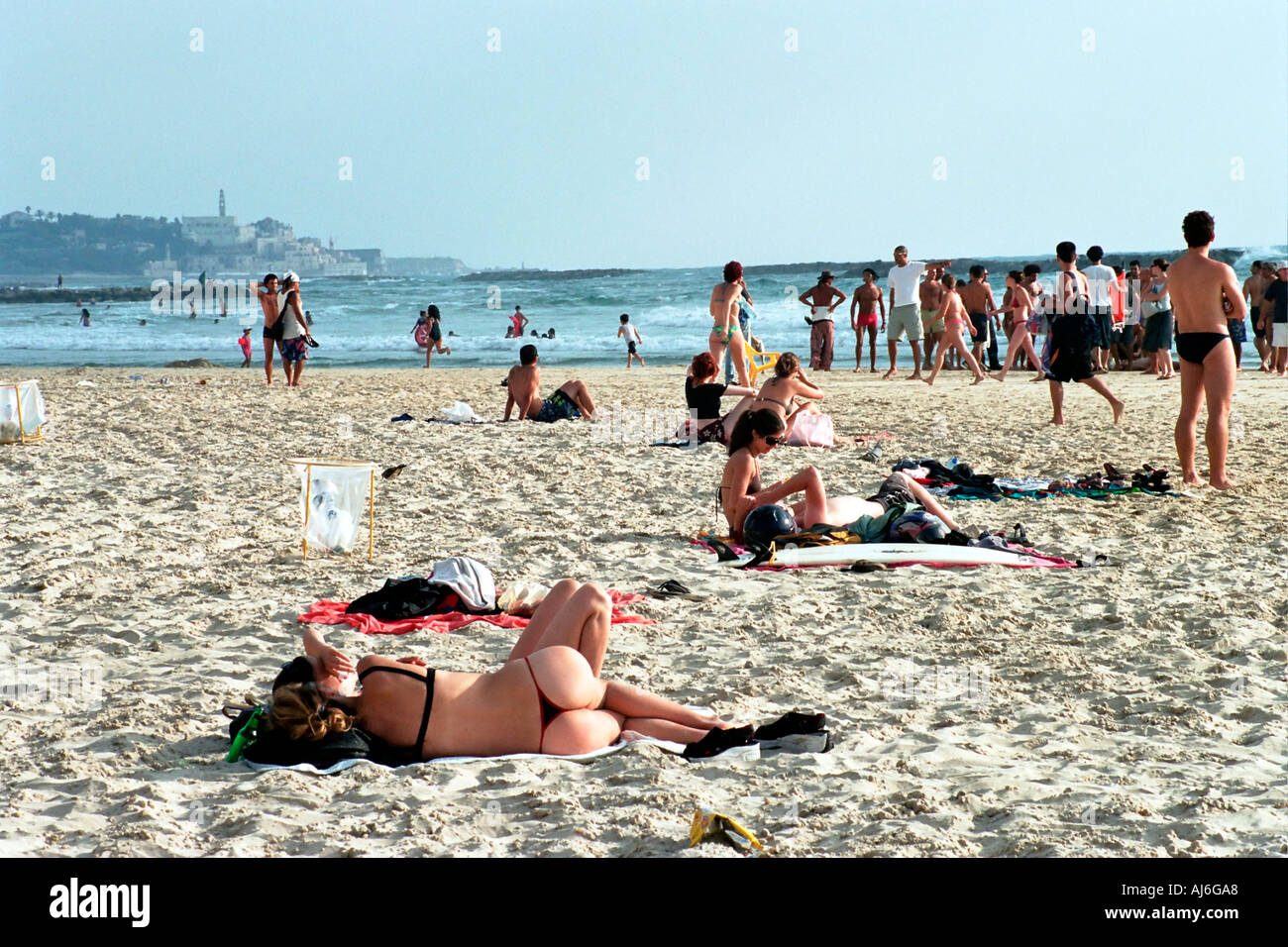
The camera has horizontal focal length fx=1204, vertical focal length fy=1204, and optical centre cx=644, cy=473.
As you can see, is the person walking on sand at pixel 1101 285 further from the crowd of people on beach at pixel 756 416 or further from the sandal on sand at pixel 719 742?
the sandal on sand at pixel 719 742

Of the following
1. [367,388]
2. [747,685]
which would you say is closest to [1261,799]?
[747,685]

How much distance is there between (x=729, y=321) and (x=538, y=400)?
6.96ft

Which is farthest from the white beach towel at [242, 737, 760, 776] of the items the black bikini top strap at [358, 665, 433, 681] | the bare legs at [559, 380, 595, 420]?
the bare legs at [559, 380, 595, 420]

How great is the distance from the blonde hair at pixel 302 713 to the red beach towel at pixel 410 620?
1.38 m

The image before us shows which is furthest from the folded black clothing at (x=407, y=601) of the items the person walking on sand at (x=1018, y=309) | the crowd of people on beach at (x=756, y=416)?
the person walking on sand at (x=1018, y=309)

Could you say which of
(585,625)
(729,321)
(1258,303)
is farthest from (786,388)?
(1258,303)

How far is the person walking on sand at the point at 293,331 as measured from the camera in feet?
42.6

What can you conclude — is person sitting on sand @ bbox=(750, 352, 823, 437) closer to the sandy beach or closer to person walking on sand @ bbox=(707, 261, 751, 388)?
the sandy beach

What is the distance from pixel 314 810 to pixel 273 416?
334 inches

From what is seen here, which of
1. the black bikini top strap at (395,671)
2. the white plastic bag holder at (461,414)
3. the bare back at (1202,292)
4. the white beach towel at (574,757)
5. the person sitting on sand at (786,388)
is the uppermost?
the bare back at (1202,292)

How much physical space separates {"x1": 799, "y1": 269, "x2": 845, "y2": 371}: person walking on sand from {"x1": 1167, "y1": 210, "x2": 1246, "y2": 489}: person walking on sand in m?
7.60

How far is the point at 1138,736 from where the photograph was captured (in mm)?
3570

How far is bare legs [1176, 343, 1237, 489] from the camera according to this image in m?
7.23

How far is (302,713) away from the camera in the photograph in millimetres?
3273
